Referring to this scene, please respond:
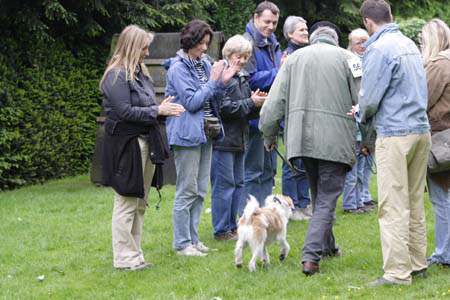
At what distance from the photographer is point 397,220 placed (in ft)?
19.3

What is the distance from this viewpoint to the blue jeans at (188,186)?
7.29m

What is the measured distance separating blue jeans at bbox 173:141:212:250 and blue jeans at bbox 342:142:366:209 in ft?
7.70

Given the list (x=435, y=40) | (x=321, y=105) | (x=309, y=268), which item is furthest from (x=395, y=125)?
(x=309, y=268)

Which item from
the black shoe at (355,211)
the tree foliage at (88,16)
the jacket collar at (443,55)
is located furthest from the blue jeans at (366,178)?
the tree foliage at (88,16)

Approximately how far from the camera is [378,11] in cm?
600

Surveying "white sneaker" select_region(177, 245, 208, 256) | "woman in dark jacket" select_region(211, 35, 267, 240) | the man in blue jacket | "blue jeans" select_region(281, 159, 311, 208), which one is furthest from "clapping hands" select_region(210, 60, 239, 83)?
"blue jeans" select_region(281, 159, 311, 208)

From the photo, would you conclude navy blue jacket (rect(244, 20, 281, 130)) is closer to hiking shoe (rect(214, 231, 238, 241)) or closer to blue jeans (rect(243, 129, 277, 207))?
blue jeans (rect(243, 129, 277, 207))

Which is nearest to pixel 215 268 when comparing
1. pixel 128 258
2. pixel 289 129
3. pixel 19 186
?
pixel 128 258

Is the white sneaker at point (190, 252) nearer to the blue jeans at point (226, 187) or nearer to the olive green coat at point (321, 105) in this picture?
the blue jeans at point (226, 187)

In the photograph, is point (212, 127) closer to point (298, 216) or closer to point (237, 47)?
point (237, 47)

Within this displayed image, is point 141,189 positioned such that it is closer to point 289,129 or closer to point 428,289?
point 289,129

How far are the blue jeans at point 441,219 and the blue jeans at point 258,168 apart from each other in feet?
7.77

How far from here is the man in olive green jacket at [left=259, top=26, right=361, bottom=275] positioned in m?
6.32

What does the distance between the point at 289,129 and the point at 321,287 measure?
134 cm
